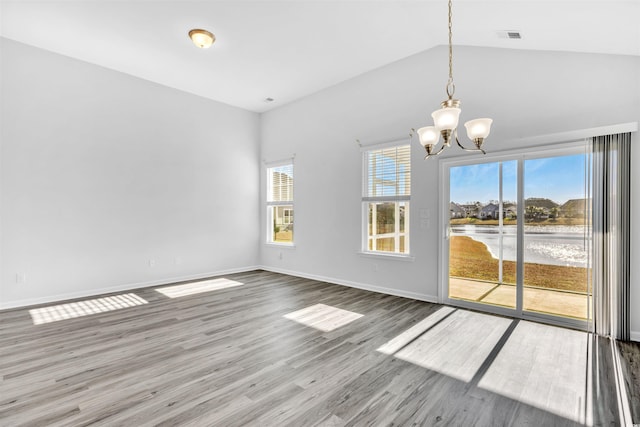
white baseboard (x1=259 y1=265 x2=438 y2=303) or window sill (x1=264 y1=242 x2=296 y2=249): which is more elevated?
window sill (x1=264 y1=242 x2=296 y2=249)

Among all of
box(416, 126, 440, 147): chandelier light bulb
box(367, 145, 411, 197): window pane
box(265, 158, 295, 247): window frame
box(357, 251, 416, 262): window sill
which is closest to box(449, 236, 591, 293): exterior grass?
box(357, 251, 416, 262): window sill

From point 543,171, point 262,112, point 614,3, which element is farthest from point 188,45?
point 543,171

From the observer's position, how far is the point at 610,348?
295cm

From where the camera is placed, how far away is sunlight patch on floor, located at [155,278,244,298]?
16.4 feet

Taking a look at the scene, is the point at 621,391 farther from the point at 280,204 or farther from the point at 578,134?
the point at 280,204

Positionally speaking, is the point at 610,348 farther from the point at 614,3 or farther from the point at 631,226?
the point at 614,3

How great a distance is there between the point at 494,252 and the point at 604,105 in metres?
1.93

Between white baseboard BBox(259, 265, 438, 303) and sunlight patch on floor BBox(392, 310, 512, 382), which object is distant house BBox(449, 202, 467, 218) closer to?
white baseboard BBox(259, 265, 438, 303)

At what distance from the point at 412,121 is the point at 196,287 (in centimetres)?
445

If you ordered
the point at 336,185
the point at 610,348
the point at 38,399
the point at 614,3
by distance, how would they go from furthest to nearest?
the point at 336,185 < the point at 610,348 < the point at 614,3 < the point at 38,399

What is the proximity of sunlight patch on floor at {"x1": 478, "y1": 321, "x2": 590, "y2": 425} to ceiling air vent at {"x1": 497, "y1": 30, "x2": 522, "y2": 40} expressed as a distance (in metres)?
3.21

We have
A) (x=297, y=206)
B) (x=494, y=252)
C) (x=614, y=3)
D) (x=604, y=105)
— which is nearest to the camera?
(x=614, y=3)

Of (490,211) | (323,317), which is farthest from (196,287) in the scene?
(490,211)

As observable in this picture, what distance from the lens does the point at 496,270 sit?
4.00 metres
